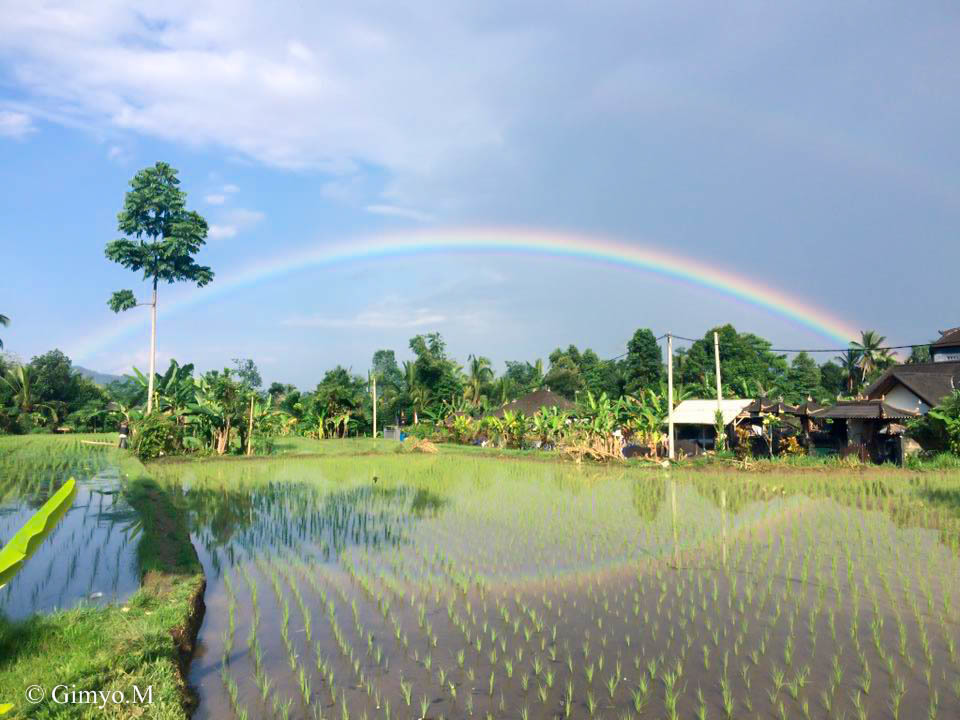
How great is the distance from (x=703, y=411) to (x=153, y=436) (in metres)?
16.5

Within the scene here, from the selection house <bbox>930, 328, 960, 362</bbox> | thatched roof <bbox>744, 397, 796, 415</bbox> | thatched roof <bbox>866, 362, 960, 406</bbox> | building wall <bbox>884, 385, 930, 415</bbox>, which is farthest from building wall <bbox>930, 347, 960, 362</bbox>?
thatched roof <bbox>744, 397, 796, 415</bbox>

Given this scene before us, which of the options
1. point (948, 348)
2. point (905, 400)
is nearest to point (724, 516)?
point (905, 400)

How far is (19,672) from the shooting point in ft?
11.7

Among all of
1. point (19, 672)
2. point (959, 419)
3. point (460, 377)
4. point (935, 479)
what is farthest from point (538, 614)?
point (460, 377)

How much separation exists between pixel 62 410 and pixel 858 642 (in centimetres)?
3321

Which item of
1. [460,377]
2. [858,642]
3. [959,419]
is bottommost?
[858,642]

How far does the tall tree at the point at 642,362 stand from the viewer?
33406mm

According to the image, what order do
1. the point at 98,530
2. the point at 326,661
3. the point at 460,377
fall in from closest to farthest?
the point at 326,661
the point at 98,530
the point at 460,377

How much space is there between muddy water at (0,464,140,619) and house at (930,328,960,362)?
22.6 metres

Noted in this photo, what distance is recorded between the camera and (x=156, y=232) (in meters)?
22.6

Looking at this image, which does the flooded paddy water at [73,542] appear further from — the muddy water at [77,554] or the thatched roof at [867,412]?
the thatched roof at [867,412]

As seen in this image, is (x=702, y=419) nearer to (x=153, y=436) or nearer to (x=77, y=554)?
(x=153, y=436)

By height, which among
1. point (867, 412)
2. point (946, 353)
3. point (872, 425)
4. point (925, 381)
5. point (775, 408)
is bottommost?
point (872, 425)

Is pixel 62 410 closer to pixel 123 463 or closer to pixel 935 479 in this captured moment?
pixel 123 463
